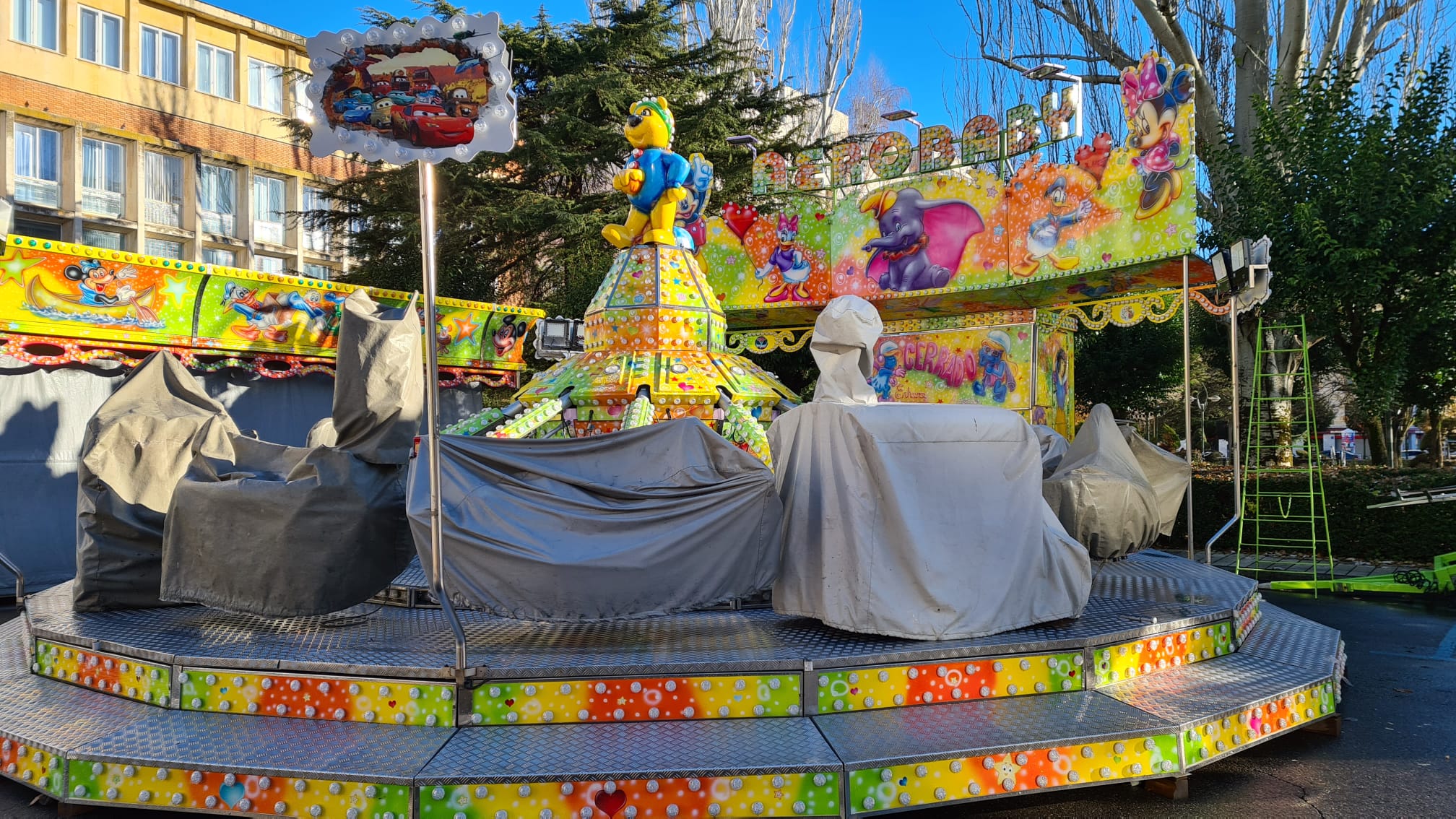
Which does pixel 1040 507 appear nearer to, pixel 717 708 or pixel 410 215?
pixel 717 708

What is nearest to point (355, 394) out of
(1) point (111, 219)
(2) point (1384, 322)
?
(2) point (1384, 322)

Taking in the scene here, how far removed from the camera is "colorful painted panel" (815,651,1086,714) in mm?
4254

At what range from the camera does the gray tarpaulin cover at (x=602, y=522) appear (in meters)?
4.41

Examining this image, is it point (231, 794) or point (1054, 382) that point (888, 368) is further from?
point (231, 794)

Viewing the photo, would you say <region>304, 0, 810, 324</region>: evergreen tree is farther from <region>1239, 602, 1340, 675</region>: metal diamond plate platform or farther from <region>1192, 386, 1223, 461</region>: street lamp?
<region>1239, 602, 1340, 675</region>: metal diamond plate platform

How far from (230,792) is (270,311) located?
861 cm

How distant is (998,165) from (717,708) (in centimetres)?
1081

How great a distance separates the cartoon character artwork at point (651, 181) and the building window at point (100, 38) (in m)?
23.8

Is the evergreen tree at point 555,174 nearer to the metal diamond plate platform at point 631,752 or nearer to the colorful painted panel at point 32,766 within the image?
the colorful painted panel at point 32,766

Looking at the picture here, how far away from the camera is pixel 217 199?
91.1ft

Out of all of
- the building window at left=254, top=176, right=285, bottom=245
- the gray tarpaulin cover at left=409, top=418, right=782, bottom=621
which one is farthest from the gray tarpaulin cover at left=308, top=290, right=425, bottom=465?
the building window at left=254, top=176, right=285, bottom=245

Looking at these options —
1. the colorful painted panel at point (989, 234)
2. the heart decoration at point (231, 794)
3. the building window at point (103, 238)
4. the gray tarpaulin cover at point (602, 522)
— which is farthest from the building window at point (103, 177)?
the heart decoration at point (231, 794)

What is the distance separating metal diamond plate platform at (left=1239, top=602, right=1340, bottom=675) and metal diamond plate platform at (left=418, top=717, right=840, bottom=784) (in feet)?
10.0

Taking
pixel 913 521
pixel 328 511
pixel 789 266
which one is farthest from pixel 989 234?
pixel 328 511
